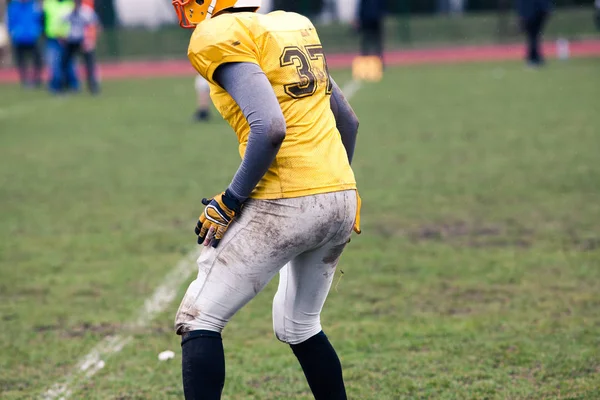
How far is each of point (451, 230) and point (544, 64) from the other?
15938 mm

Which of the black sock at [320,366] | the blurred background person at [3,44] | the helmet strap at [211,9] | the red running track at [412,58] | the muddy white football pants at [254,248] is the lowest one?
the red running track at [412,58]

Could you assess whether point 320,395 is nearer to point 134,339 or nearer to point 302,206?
point 302,206

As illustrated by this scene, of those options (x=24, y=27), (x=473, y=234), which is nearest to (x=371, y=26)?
(x=24, y=27)

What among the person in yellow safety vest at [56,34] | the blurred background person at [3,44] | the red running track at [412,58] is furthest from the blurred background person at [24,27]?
the blurred background person at [3,44]

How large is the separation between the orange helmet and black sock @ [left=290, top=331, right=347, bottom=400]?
1358 mm

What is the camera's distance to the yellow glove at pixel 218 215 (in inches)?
129

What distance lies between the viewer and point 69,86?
21.4 m

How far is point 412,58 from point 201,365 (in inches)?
971

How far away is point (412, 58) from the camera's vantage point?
27.2m

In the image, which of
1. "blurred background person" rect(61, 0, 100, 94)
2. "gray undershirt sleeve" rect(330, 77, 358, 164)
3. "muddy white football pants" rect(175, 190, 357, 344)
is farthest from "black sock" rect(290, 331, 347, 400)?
"blurred background person" rect(61, 0, 100, 94)

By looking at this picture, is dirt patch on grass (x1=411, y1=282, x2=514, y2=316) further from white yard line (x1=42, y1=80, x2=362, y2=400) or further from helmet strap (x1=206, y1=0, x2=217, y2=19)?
helmet strap (x1=206, y1=0, x2=217, y2=19)

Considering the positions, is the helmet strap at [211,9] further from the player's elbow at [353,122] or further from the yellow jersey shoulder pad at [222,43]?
the player's elbow at [353,122]

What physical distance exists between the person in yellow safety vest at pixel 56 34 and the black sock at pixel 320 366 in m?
17.7

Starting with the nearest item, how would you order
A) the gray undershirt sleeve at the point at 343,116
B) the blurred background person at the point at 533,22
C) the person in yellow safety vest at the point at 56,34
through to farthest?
the gray undershirt sleeve at the point at 343,116, the person in yellow safety vest at the point at 56,34, the blurred background person at the point at 533,22
